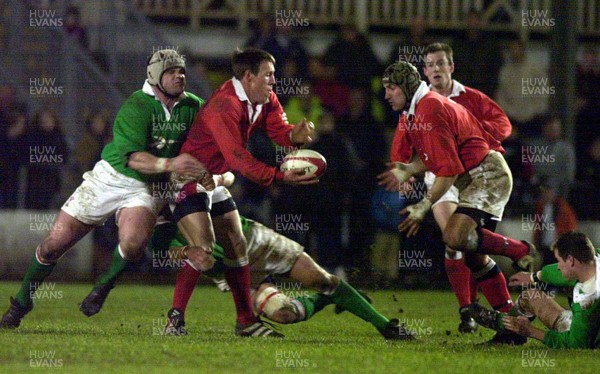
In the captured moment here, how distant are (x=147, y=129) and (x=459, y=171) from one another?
230 cm

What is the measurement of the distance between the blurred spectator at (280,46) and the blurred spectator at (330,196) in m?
0.73

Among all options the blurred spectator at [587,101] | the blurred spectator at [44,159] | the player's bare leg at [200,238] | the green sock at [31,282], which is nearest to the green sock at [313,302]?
the player's bare leg at [200,238]

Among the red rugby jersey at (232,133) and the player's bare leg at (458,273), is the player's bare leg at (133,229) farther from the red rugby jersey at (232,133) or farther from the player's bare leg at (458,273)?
the player's bare leg at (458,273)

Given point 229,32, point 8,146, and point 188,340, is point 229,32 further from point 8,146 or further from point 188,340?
point 188,340

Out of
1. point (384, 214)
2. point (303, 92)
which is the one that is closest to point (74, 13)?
point (303, 92)

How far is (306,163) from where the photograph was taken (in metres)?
9.19

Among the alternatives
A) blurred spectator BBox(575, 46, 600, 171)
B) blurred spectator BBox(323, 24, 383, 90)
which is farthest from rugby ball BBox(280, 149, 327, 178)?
blurred spectator BBox(575, 46, 600, 171)

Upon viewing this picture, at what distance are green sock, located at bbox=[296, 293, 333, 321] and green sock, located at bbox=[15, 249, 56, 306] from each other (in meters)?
1.97

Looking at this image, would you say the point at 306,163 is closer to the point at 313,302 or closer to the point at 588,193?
the point at 313,302

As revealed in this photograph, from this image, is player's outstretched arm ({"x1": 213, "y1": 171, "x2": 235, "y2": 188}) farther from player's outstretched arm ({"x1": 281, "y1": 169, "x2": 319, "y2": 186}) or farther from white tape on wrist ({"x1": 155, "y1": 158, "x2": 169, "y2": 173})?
player's outstretched arm ({"x1": 281, "y1": 169, "x2": 319, "y2": 186})

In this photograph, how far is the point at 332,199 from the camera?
1431cm

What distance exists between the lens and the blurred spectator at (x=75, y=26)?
15.7 meters

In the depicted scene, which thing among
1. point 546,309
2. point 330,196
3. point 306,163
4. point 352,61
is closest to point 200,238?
point 306,163

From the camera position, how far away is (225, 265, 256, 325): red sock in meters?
9.25
